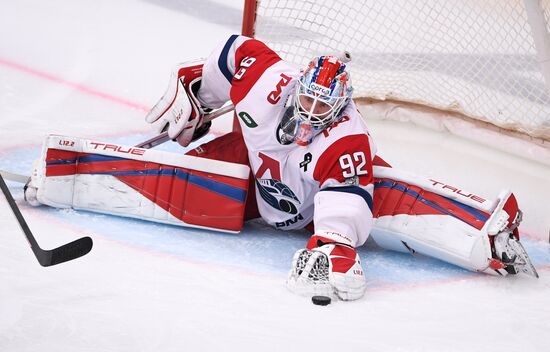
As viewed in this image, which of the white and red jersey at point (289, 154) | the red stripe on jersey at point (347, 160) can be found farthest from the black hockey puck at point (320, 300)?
the red stripe on jersey at point (347, 160)

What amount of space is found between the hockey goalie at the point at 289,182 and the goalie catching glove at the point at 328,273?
12 cm

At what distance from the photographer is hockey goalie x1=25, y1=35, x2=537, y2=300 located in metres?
2.88

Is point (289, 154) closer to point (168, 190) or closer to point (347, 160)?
point (347, 160)

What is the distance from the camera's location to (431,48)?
414 centimetres

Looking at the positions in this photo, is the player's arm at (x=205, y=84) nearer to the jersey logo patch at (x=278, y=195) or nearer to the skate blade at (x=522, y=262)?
the jersey logo patch at (x=278, y=195)

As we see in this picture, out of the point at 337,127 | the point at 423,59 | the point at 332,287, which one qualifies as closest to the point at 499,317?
the point at 332,287

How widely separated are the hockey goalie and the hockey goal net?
2.10 ft

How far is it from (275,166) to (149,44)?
→ 179 centimetres

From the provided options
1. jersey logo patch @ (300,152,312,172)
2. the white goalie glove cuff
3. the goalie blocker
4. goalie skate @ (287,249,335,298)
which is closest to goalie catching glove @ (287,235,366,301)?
goalie skate @ (287,249,335,298)

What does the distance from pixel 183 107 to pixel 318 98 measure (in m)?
0.58

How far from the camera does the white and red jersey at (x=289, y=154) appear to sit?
9.31ft

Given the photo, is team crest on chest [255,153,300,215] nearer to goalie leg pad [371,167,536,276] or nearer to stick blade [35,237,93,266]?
goalie leg pad [371,167,536,276]

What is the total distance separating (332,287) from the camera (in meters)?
2.70

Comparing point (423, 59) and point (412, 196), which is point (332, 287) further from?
point (423, 59)
